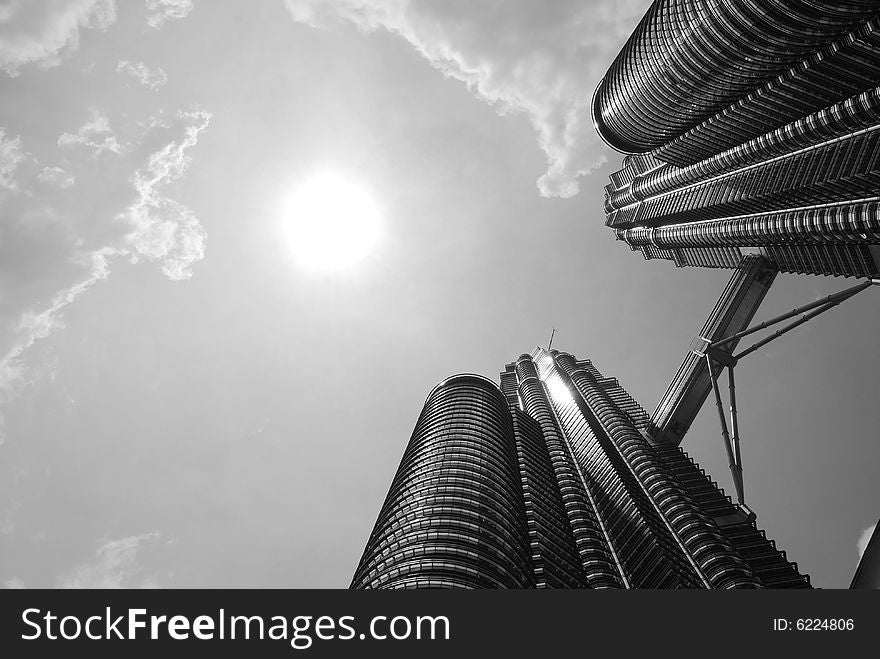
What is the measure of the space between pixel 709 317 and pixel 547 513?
79036 mm

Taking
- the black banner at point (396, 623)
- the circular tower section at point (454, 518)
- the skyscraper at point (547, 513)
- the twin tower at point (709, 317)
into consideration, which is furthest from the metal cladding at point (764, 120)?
the black banner at point (396, 623)

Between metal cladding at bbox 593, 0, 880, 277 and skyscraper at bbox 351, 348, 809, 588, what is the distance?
188 ft

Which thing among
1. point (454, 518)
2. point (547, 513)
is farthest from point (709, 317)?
point (454, 518)

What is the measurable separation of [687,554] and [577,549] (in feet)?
105

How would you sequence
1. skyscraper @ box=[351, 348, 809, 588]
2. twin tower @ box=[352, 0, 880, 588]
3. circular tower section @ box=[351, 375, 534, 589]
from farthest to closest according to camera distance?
twin tower @ box=[352, 0, 880, 588], skyscraper @ box=[351, 348, 809, 588], circular tower section @ box=[351, 375, 534, 589]

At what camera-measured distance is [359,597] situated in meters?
33.0

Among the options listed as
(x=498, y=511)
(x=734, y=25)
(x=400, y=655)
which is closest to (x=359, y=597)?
(x=400, y=655)

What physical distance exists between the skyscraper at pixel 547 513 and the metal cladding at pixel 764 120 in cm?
5744

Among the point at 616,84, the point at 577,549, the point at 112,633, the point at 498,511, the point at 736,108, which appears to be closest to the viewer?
the point at 112,633

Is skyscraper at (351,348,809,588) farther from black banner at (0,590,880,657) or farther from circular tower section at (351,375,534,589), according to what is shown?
black banner at (0,590,880,657)

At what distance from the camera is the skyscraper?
70125 millimetres

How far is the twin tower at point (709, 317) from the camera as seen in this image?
266 ft

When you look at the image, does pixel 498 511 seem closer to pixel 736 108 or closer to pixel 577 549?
pixel 577 549

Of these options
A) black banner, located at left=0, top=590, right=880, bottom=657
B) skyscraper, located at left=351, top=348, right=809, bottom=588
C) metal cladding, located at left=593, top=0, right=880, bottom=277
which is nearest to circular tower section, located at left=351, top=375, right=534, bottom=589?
skyscraper, located at left=351, top=348, right=809, bottom=588
